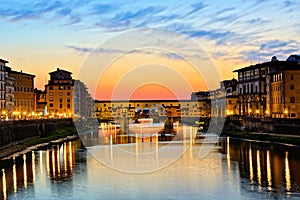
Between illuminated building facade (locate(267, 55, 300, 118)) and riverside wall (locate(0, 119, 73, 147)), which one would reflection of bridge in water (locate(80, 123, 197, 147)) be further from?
illuminated building facade (locate(267, 55, 300, 118))

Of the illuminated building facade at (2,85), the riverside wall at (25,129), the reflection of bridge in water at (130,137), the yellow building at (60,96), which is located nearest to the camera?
the riverside wall at (25,129)

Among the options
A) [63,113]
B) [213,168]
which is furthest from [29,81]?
[213,168]

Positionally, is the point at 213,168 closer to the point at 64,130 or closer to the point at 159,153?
the point at 159,153

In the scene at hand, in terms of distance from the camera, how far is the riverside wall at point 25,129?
51.0 meters

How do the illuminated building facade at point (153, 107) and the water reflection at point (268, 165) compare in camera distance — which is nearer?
the water reflection at point (268, 165)

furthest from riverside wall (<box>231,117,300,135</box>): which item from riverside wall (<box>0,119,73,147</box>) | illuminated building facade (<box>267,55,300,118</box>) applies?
riverside wall (<box>0,119,73,147</box>)

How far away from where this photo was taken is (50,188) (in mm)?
30547

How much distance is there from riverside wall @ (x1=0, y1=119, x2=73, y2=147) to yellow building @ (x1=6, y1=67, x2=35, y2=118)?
12738mm

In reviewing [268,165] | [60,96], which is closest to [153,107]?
[60,96]

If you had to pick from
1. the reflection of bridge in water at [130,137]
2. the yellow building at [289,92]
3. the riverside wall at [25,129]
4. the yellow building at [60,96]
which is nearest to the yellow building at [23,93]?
the yellow building at [60,96]

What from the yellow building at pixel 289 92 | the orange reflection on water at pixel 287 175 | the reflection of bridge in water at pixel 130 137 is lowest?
the orange reflection on water at pixel 287 175

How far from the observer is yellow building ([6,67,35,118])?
95.2 meters

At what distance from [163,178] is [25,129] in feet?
110

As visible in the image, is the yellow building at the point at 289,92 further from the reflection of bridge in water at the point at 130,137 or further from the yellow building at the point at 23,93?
the yellow building at the point at 23,93
